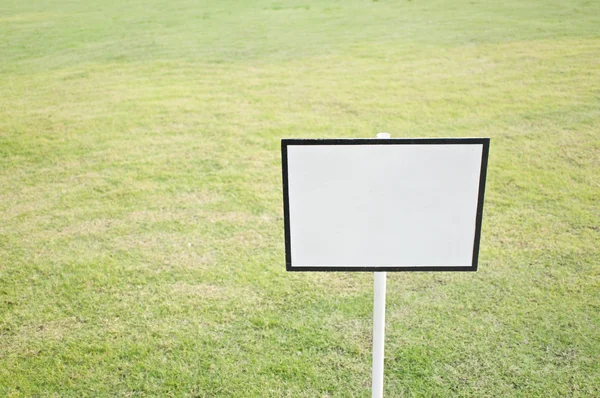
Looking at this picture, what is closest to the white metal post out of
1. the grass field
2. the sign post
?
the sign post

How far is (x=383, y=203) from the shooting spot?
1.99 metres

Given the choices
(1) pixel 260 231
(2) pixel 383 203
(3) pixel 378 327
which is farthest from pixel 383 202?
(1) pixel 260 231

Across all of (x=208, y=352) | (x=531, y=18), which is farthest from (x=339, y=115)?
(x=531, y=18)

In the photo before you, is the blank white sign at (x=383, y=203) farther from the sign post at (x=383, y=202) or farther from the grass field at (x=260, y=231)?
the grass field at (x=260, y=231)

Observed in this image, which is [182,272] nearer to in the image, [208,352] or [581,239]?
[208,352]

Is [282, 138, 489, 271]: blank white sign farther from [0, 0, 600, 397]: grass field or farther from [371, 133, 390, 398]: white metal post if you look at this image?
[0, 0, 600, 397]: grass field

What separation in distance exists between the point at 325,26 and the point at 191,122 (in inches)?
271

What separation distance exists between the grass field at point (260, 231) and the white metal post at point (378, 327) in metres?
0.73

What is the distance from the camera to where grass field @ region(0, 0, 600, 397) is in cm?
318

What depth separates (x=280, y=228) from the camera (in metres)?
4.66

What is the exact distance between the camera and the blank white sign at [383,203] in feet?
6.33

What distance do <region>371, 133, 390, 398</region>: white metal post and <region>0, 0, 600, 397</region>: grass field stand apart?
73 cm

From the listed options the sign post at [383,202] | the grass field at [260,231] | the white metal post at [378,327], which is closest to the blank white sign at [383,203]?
the sign post at [383,202]

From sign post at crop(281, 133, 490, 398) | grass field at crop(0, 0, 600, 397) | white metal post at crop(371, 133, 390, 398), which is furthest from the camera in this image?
grass field at crop(0, 0, 600, 397)
